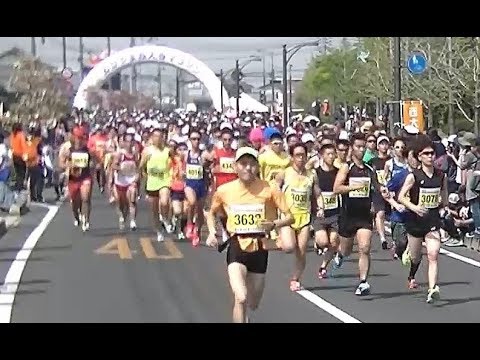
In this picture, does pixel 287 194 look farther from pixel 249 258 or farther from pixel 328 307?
pixel 249 258

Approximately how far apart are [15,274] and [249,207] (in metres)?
5.97

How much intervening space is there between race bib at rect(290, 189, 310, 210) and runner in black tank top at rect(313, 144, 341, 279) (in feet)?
1.91

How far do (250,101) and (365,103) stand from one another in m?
21.6

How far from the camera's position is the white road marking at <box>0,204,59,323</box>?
13.0 meters

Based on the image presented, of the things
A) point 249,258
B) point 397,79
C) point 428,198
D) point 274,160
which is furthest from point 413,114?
point 249,258

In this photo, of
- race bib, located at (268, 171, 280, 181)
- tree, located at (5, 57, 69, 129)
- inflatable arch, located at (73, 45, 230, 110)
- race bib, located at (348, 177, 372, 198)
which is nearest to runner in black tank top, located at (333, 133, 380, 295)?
race bib, located at (348, 177, 372, 198)

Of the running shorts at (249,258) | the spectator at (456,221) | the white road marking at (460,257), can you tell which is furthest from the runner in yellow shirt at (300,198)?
the spectator at (456,221)

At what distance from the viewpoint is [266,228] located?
10.9 meters

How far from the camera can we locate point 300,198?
47.7 ft

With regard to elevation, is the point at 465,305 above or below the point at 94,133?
below

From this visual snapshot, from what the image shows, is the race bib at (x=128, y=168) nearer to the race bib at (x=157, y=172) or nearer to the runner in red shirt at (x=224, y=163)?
the race bib at (x=157, y=172)

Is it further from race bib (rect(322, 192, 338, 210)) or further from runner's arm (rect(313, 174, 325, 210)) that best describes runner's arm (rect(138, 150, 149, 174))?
runner's arm (rect(313, 174, 325, 210))

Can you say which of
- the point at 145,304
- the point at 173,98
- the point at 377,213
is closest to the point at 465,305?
the point at 145,304
